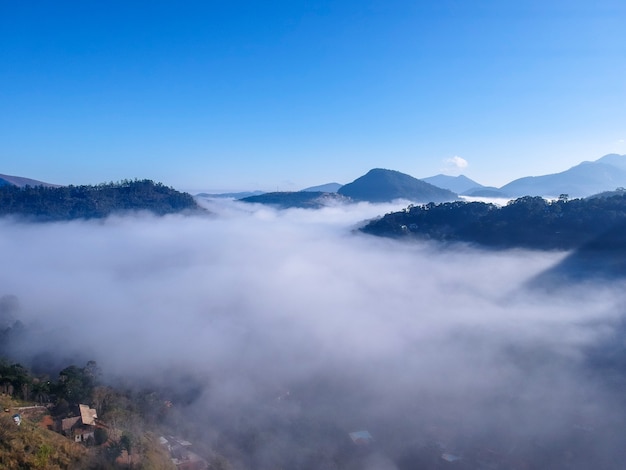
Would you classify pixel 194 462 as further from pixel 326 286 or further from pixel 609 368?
pixel 326 286

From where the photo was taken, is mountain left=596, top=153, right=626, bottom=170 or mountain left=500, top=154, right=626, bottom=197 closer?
mountain left=500, top=154, right=626, bottom=197

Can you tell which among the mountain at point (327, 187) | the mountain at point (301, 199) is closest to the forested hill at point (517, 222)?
the mountain at point (301, 199)

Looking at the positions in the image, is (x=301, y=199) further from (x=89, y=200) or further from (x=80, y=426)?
(x=80, y=426)

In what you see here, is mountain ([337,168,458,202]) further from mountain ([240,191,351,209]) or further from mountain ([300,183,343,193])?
mountain ([300,183,343,193])

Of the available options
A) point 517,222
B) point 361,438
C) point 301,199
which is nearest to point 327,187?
point 301,199

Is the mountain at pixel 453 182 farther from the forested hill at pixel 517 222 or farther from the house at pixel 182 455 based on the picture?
the house at pixel 182 455

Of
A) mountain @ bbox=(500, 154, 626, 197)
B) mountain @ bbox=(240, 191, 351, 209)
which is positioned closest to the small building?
mountain @ bbox=(240, 191, 351, 209)
